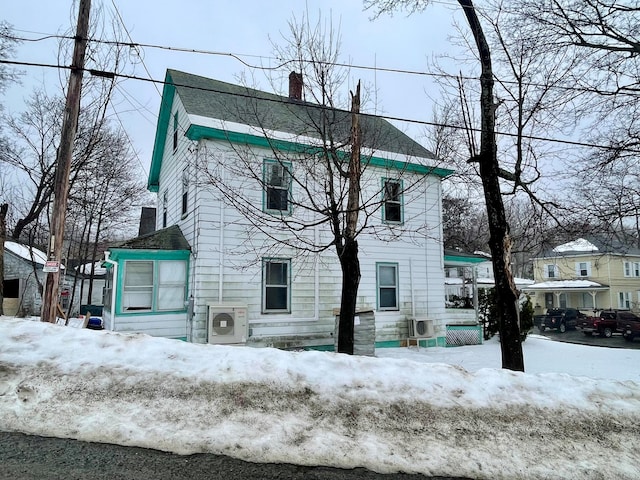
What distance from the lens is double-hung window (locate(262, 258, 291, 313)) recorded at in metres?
10.5

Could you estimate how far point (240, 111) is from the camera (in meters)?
10.9

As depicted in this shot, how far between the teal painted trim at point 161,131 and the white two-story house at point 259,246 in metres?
0.10

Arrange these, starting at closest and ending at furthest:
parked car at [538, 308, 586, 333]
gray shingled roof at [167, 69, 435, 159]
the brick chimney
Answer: the brick chimney → gray shingled roof at [167, 69, 435, 159] → parked car at [538, 308, 586, 333]

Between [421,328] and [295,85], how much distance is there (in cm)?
778

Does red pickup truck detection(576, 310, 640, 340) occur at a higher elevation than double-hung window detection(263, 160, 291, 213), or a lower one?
lower

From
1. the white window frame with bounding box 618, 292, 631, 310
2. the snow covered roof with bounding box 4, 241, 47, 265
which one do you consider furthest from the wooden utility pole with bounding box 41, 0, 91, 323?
the white window frame with bounding box 618, 292, 631, 310

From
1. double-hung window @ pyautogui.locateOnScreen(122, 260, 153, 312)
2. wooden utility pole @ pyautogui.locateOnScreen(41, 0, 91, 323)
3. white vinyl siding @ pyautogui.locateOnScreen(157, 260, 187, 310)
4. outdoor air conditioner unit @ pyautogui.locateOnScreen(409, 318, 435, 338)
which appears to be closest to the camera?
wooden utility pole @ pyautogui.locateOnScreen(41, 0, 91, 323)

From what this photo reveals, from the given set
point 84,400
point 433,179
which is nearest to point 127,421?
point 84,400

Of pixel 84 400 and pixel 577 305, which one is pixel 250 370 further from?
pixel 577 305

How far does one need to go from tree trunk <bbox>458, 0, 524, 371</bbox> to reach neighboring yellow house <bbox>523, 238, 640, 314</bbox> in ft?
99.0

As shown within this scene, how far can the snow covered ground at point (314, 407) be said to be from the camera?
130 inches

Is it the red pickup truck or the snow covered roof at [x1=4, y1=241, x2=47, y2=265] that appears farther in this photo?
the red pickup truck

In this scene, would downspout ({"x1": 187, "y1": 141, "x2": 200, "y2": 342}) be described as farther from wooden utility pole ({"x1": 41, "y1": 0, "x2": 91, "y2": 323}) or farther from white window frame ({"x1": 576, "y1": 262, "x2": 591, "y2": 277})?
white window frame ({"x1": 576, "y1": 262, "x2": 591, "y2": 277})

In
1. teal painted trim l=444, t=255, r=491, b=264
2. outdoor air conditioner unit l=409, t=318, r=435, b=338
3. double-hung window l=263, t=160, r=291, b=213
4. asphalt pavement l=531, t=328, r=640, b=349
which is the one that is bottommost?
asphalt pavement l=531, t=328, r=640, b=349
